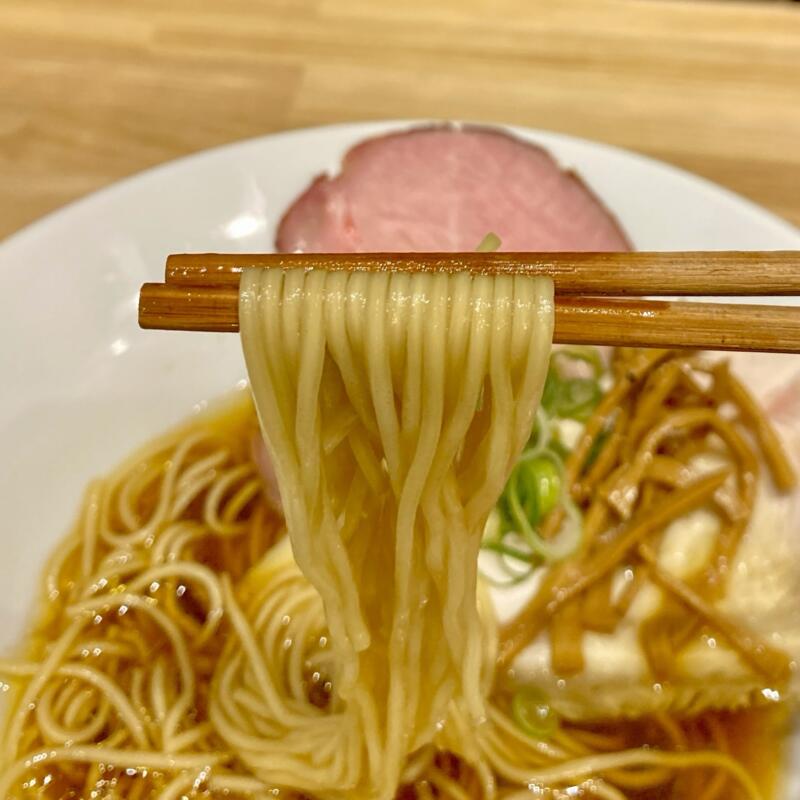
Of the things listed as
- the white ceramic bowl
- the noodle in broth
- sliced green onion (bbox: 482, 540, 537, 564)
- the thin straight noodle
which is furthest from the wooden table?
the thin straight noodle

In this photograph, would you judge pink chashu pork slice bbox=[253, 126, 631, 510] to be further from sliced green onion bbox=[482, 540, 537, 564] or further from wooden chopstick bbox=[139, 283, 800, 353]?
wooden chopstick bbox=[139, 283, 800, 353]

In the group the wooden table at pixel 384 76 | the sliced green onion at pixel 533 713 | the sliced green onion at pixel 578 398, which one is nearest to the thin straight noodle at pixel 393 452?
the sliced green onion at pixel 533 713

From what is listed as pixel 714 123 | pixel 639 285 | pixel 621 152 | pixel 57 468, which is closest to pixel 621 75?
pixel 714 123

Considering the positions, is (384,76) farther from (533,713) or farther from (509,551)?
(533,713)

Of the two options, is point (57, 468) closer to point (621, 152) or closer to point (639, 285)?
point (639, 285)

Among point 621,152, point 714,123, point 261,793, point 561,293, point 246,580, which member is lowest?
point 261,793

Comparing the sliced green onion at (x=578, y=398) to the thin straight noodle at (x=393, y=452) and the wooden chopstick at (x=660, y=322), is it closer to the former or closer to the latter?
the thin straight noodle at (x=393, y=452)

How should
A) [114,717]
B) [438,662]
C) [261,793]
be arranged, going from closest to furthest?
[438,662] < [261,793] < [114,717]

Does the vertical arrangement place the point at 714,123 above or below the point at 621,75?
below
